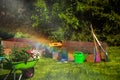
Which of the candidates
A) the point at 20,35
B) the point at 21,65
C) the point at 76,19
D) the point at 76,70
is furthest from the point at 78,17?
the point at 21,65

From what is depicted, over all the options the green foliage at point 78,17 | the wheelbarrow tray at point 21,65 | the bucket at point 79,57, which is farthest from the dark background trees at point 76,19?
the wheelbarrow tray at point 21,65

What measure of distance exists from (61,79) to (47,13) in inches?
290

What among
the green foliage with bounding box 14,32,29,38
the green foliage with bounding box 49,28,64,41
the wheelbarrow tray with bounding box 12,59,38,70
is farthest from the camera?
the green foliage with bounding box 49,28,64,41

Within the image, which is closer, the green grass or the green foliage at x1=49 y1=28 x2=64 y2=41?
the green grass

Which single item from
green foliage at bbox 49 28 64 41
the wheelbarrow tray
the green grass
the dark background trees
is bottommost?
the green grass

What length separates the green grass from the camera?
11148 mm

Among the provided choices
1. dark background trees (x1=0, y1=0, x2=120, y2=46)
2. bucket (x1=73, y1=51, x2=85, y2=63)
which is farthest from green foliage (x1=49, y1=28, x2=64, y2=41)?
bucket (x1=73, y1=51, x2=85, y2=63)

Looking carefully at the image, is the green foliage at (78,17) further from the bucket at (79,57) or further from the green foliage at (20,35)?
the bucket at (79,57)

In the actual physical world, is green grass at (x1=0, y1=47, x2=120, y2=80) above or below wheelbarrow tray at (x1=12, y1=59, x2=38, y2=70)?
below

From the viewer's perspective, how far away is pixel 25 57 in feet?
33.3

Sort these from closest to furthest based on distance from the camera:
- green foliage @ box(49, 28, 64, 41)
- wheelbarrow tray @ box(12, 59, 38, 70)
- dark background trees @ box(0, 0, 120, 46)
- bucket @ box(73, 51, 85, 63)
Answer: wheelbarrow tray @ box(12, 59, 38, 70) < bucket @ box(73, 51, 85, 63) < green foliage @ box(49, 28, 64, 41) < dark background trees @ box(0, 0, 120, 46)

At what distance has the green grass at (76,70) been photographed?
1115 centimetres

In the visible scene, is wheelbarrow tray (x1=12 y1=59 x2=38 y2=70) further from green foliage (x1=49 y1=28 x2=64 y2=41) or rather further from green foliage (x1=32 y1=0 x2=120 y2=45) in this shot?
green foliage (x1=32 y1=0 x2=120 y2=45)

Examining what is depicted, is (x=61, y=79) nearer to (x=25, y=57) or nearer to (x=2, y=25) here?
(x=25, y=57)
